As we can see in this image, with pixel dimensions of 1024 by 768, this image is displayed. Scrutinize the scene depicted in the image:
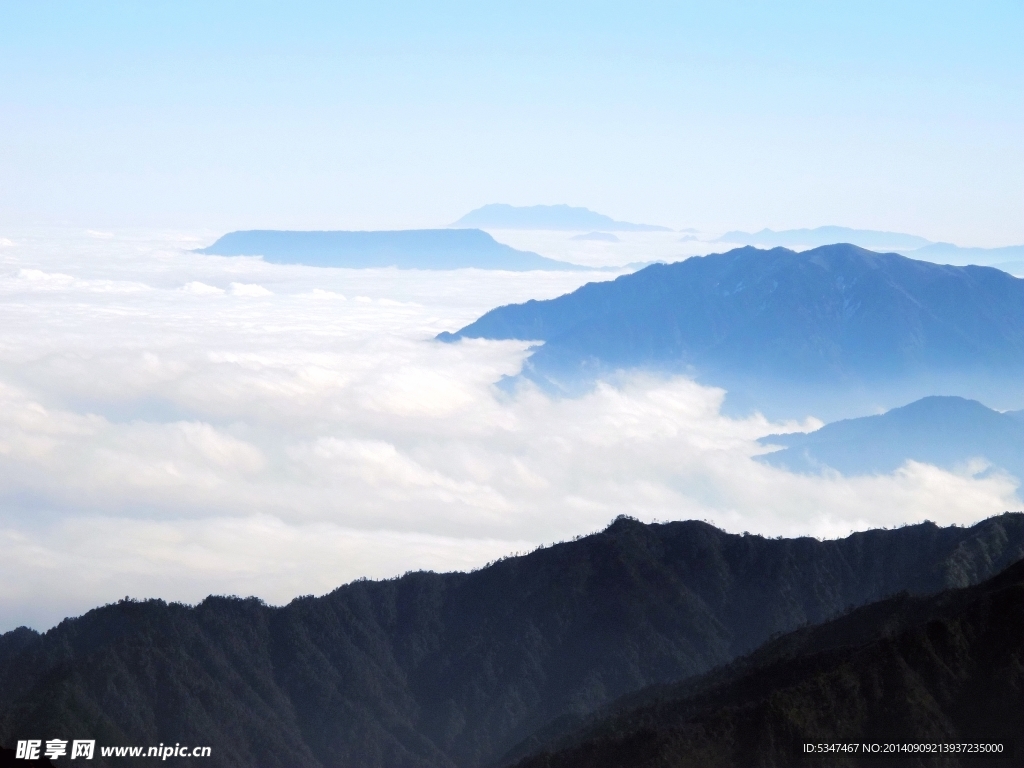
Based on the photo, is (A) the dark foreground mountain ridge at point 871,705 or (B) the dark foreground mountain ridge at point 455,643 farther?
(B) the dark foreground mountain ridge at point 455,643

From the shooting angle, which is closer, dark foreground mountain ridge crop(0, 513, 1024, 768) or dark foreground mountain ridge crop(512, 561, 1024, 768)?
dark foreground mountain ridge crop(512, 561, 1024, 768)

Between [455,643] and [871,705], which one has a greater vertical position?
[871,705]

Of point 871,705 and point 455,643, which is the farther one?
point 455,643

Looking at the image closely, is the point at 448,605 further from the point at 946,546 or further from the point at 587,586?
the point at 946,546
